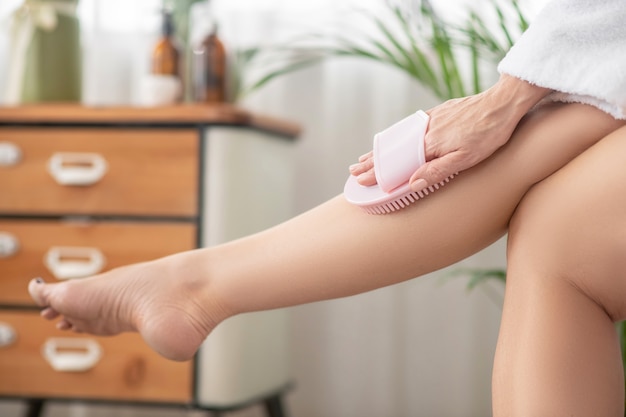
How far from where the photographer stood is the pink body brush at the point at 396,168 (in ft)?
2.77

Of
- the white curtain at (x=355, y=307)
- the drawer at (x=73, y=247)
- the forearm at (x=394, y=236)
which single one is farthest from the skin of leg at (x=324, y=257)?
the white curtain at (x=355, y=307)

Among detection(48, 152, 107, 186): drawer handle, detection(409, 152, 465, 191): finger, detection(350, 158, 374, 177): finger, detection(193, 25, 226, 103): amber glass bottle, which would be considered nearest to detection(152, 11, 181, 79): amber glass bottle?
detection(193, 25, 226, 103): amber glass bottle

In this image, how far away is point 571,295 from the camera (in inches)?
30.5

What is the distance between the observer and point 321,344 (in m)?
2.10

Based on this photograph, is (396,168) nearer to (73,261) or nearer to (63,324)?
(63,324)

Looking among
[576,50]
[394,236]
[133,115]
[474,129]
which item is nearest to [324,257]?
[394,236]

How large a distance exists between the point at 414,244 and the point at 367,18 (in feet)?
4.29

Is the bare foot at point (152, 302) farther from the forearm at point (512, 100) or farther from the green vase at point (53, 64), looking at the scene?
the green vase at point (53, 64)

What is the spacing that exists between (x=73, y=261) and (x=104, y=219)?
0.10 m

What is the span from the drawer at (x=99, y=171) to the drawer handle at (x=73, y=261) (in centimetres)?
7

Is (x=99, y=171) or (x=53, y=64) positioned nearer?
(x=99, y=171)

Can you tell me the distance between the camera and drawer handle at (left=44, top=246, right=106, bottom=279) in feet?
5.31

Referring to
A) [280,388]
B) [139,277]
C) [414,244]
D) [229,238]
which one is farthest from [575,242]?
[280,388]

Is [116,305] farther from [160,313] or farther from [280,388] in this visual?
[280,388]
